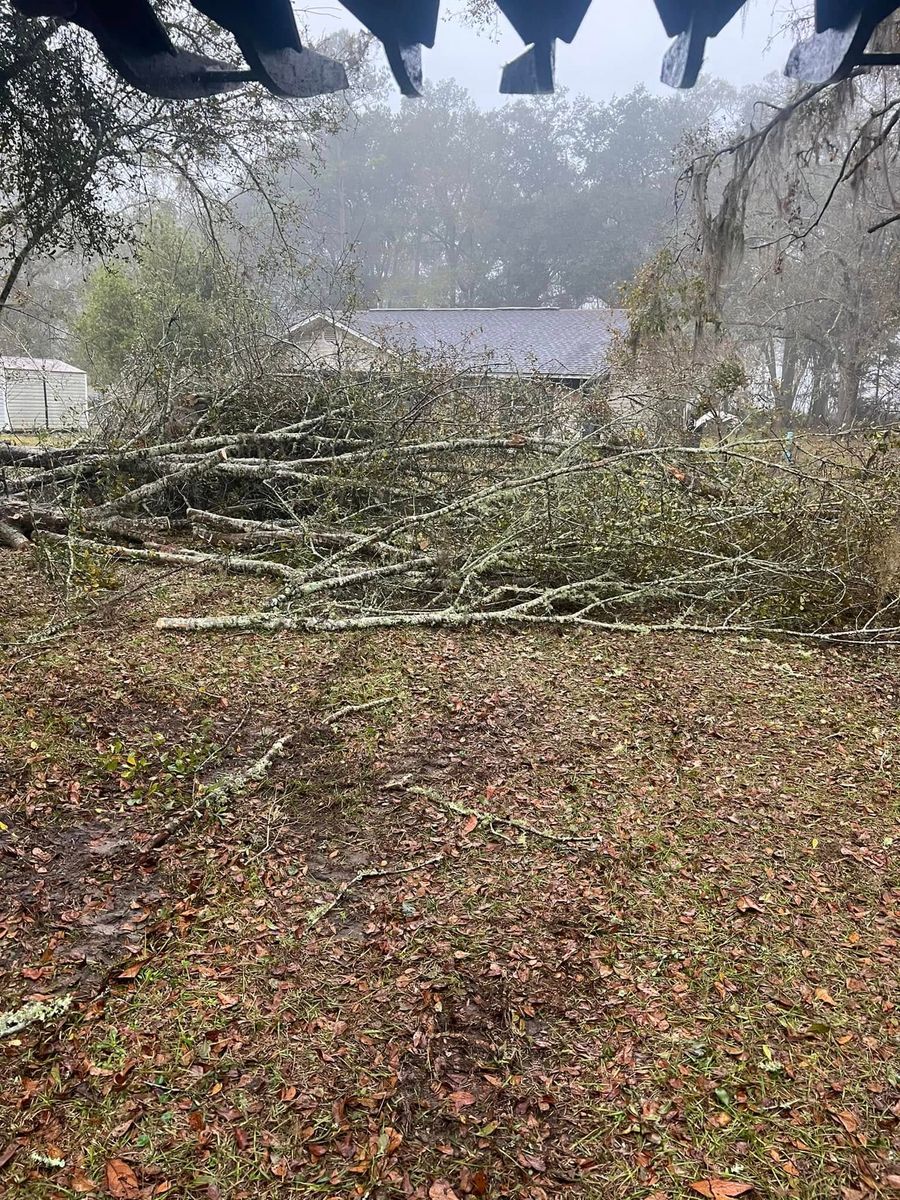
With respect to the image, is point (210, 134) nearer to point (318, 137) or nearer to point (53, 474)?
point (318, 137)

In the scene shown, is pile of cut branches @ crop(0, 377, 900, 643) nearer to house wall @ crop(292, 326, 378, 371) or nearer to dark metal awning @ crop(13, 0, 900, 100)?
house wall @ crop(292, 326, 378, 371)

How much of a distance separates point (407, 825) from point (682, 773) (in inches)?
46.7

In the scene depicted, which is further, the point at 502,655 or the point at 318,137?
the point at 318,137

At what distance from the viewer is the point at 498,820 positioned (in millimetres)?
2660

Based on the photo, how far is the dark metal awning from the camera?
106cm

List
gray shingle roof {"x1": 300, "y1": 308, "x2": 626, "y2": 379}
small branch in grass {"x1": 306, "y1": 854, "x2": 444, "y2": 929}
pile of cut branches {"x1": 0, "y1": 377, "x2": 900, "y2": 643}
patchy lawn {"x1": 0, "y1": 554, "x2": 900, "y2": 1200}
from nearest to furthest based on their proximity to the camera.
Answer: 1. patchy lawn {"x1": 0, "y1": 554, "x2": 900, "y2": 1200}
2. small branch in grass {"x1": 306, "y1": 854, "x2": 444, "y2": 929}
3. pile of cut branches {"x1": 0, "y1": 377, "x2": 900, "y2": 643}
4. gray shingle roof {"x1": 300, "y1": 308, "x2": 626, "y2": 379}

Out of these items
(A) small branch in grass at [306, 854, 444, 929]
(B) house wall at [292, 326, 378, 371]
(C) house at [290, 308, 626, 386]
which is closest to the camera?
(A) small branch in grass at [306, 854, 444, 929]

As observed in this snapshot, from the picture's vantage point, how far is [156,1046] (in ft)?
5.67

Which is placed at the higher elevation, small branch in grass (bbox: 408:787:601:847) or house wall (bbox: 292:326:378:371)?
house wall (bbox: 292:326:378:371)

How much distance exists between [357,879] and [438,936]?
35cm

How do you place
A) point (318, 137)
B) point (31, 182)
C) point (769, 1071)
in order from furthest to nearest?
point (318, 137)
point (31, 182)
point (769, 1071)

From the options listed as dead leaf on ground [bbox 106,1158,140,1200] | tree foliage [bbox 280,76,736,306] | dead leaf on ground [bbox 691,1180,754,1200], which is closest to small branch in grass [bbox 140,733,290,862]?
dead leaf on ground [bbox 106,1158,140,1200]

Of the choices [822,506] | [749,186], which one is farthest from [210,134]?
[822,506]

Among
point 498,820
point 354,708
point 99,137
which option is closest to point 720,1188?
point 498,820
